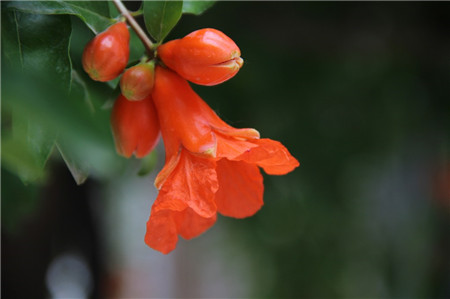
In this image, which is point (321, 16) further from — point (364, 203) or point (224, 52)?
point (224, 52)

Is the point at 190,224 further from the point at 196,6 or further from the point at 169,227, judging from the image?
the point at 196,6

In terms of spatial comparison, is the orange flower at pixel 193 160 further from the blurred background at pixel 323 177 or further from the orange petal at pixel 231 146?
the blurred background at pixel 323 177

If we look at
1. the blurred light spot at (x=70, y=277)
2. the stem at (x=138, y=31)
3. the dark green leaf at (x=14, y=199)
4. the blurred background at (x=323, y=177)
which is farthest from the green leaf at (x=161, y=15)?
the blurred light spot at (x=70, y=277)

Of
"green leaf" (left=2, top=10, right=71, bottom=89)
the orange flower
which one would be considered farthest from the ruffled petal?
"green leaf" (left=2, top=10, right=71, bottom=89)

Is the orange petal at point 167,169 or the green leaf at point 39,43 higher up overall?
the green leaf at point 39,43

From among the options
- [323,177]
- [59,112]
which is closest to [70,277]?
[323,177]

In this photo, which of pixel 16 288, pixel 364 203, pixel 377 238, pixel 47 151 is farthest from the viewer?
pixel 377 238

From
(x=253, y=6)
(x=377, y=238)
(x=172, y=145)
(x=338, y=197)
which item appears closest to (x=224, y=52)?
(x=172, y=145)
